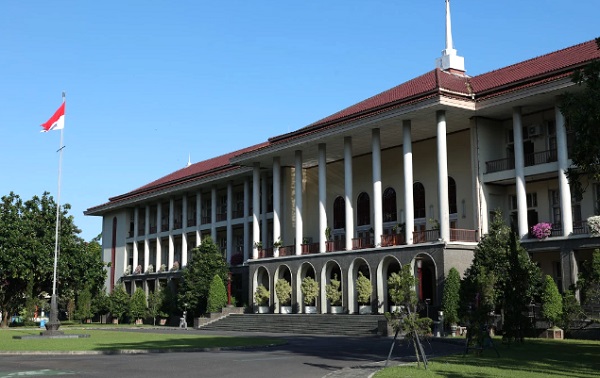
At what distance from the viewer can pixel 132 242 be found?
216ft

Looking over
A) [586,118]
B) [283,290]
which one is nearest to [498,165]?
[283,290]

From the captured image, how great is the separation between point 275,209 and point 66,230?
16.4 meters

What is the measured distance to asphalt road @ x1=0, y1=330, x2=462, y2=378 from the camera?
15.6 m

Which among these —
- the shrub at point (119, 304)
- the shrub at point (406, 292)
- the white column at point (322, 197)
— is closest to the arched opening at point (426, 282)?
the white column at point (322, 197)

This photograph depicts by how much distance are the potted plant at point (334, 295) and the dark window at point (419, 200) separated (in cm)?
608

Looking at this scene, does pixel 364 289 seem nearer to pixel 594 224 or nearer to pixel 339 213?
pixel 339 213

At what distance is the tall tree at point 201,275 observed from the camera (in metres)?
47.6

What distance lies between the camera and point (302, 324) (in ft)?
123

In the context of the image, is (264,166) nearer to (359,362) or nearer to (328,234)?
(328,234)

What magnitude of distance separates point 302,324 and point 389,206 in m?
9.18

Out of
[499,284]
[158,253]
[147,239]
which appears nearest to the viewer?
[499,284]

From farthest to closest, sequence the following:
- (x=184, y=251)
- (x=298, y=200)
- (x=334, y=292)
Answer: (x=184, y=251) < (x=298, y=200) < (x=334, y=292)

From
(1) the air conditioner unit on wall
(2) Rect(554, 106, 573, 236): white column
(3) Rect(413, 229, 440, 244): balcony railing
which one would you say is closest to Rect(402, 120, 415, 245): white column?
(3) Rect(413, 229, 440, 244): balcony railing

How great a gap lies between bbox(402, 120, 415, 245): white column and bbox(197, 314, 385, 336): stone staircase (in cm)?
455
